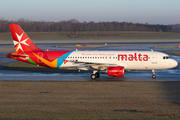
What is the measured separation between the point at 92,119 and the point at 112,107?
327 centimetres

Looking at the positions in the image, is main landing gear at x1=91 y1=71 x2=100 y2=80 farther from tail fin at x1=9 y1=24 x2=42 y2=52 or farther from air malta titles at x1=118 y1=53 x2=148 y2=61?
tail fin at x1=9 y1=24 x2=42 y2=52

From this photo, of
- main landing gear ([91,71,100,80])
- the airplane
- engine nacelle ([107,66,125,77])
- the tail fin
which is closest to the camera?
engine nacelle ([107,66,125,77])

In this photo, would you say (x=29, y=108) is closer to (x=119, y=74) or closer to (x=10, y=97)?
(x=10, y=97)

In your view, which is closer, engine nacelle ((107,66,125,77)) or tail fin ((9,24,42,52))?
engine nacelle ((107,66,125,77))

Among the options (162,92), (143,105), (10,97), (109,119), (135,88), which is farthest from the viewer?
(135,88)

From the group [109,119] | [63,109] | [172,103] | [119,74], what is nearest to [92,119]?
[109,119]

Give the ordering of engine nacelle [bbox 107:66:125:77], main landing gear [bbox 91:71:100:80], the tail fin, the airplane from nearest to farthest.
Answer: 1. engine nacelle [bbox 107:66:125:77]
2. main landing gear [bbox 91:71:100:80]
3. the airplane
4. the tail fin

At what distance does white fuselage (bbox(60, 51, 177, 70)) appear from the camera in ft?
99.1

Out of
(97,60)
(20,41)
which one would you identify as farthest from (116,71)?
(20,41)

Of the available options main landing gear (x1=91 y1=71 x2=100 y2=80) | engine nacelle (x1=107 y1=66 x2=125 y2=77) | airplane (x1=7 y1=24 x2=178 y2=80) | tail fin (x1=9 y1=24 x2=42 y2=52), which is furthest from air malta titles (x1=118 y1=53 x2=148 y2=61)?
tail fin (x1=9 y1=24 x2=42 y2=52)

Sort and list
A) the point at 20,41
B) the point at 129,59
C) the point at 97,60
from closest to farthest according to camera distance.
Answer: the point at 129,59 → the point at 97,60 → the point at 20,41

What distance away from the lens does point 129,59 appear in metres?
30.1

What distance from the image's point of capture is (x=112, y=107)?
17203mm

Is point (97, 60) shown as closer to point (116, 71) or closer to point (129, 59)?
point (116, 71)
